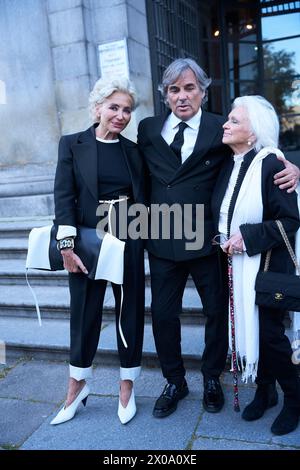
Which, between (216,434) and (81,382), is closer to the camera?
(216,434)

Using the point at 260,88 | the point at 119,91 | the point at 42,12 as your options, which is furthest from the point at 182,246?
the point at 260,88

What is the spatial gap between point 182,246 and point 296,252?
2.11ft

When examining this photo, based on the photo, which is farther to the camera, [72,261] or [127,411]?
[127,411]

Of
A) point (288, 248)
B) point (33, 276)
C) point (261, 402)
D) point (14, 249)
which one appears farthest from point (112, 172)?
point (14, 249)

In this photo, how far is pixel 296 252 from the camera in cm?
246

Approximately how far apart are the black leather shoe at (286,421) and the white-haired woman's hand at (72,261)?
4.54 ft

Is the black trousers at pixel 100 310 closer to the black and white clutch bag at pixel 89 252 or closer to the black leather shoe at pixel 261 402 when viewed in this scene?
the black and white clutch bag at pixel 89 252

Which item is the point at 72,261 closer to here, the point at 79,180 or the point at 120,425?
the point at 79,180

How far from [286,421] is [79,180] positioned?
1.81 m

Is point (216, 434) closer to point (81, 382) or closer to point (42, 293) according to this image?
point (81, 382)

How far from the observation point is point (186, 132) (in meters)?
2.62

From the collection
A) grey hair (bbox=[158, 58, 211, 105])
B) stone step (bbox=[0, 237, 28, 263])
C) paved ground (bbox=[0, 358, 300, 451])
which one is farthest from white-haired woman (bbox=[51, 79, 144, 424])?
stone step (bbox=[0, 237, 28, 263])

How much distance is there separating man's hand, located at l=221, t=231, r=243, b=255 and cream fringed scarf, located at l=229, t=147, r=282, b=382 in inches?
2.1

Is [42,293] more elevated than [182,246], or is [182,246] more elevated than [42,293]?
[182,246]
